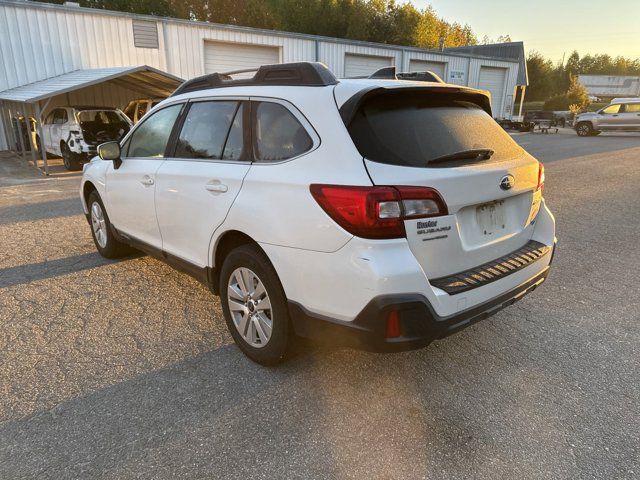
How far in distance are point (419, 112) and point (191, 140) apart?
1.78 m

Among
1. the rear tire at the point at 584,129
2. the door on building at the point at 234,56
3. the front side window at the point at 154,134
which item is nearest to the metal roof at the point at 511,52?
the rear tire at the point at 584,129

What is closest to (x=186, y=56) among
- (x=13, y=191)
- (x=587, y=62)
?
(x=13, y=191)

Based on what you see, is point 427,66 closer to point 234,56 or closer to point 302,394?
point 234,56

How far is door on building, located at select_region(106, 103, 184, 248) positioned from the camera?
3.81 meters

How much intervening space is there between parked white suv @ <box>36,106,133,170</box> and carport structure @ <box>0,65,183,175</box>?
0.53 meters

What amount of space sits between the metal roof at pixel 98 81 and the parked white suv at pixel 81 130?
834mm

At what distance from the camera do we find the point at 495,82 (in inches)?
1241

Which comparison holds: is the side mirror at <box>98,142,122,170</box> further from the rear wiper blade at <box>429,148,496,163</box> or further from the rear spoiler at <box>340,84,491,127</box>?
the rear wiper blade at <box>429,148,496,163</box>

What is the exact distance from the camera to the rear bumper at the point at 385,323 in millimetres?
2232

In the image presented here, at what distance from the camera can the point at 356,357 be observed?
10.2 feet

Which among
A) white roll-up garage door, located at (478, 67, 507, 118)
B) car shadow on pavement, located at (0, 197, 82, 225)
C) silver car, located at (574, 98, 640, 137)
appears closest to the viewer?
car shadow on pavement, located at (0, 197, 82, 225)

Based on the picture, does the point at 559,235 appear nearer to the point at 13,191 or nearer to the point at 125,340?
the point at 125,340

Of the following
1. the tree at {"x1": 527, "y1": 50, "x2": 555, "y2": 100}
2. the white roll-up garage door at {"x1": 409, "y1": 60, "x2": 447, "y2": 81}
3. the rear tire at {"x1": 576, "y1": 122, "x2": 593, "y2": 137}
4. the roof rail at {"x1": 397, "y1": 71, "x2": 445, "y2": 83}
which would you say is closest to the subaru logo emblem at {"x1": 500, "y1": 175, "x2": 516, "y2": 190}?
the roof rail at {"x1": 397, "y1": 71, "x2": 445, "y2": 83}

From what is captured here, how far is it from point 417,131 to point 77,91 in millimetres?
18565
